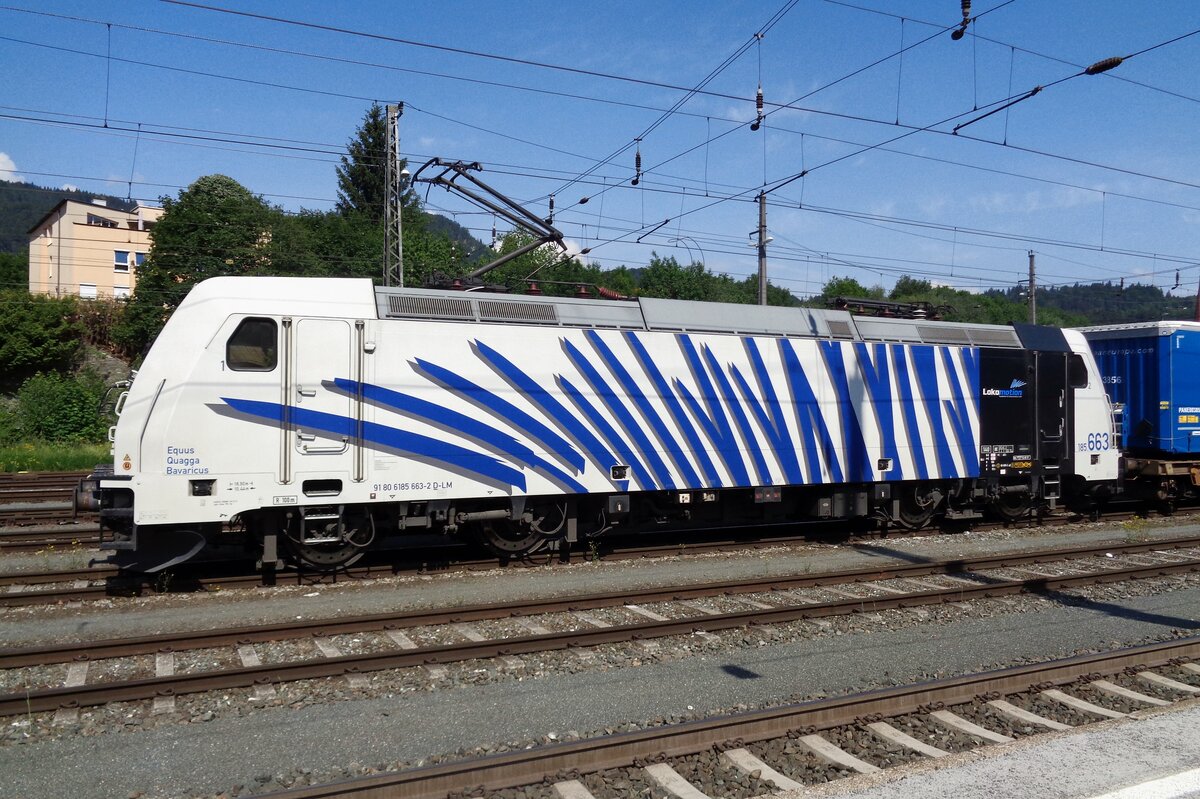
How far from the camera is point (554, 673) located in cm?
711

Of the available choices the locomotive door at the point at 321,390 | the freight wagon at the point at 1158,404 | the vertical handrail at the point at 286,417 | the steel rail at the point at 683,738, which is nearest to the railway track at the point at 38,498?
the vertical handrail at the point at 286,417

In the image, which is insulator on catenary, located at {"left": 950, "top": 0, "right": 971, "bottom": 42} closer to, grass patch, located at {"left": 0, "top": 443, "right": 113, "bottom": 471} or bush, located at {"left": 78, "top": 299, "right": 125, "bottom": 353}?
grass patch, located at {"left": 0, "top": 443, "right": 113, "bottom": 471}

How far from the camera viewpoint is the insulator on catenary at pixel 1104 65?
11.4 meters

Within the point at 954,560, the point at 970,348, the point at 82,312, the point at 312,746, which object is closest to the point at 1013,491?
Result: the point at 970,348

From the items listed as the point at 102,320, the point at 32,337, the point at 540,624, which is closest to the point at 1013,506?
the point at 540,624

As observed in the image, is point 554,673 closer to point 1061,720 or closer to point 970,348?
point 1061,720

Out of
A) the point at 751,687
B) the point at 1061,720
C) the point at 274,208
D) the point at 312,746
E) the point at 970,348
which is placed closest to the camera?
the point at 312,746

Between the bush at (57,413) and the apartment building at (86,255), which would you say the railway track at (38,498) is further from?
the apartment building at (86,255)

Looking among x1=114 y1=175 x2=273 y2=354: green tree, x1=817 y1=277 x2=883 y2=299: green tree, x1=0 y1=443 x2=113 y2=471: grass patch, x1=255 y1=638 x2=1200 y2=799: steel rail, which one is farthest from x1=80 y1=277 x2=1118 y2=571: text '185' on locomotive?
x1=817 y1=277 x2=883 y2=299: green tree

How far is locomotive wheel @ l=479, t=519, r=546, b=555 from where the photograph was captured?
36.9 ft

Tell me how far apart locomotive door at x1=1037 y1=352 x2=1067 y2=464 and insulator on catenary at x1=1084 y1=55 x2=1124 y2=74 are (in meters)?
4.92

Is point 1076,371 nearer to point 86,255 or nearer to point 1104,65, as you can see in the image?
point 1104,65

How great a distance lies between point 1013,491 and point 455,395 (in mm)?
10319

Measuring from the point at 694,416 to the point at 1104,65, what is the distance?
24.6 feet
